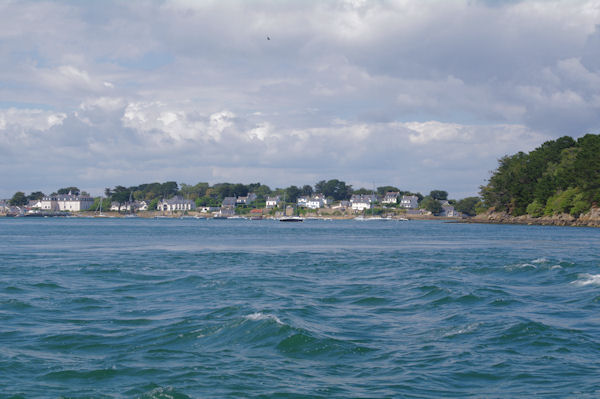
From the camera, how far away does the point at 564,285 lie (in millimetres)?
25375

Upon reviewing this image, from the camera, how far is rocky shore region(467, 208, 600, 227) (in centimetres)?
10794

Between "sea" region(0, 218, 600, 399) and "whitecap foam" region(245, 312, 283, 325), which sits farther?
"whitecap foam" region(245, 312, 283, 325)

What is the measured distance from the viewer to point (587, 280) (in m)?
26.2

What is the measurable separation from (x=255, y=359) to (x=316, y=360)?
1.41m

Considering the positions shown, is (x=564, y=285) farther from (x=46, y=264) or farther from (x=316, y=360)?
(x=46, y=264)

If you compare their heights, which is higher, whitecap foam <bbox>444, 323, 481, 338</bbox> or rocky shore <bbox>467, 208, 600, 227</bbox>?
rocky shore <bbox>467, 208, 600, 227</bbox>

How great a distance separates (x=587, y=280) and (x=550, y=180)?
356 feet

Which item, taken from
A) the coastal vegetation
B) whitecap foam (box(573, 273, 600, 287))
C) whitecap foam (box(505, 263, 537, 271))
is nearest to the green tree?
the coastal vegetation

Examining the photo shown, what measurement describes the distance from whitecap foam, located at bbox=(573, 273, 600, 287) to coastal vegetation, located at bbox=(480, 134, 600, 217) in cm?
8537

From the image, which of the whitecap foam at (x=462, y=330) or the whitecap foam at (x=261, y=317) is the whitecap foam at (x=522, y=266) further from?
the whitecap foam at (x=261, y=317)

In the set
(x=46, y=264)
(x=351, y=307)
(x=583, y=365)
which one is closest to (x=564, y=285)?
(x=351, y=307)

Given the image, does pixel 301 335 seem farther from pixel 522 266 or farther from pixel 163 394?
pixel 522 266

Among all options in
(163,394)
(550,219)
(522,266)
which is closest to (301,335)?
(163,394)

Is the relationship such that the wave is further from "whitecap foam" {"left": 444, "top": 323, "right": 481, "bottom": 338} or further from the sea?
"whitecap foam" {"left": 444, "top": 323, "right": 481, "bottom": 338}
